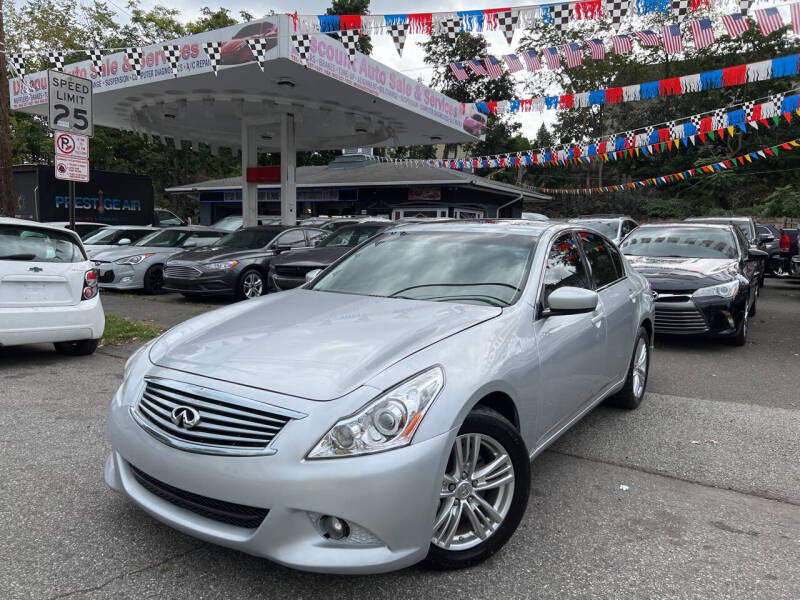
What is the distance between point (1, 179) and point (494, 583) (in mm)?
10940

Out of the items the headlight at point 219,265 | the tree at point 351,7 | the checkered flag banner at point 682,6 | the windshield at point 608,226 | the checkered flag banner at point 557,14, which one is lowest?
the headlight at point 219,265

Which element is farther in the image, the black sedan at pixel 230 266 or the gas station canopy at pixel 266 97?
the gas station canopy at pixel 266 97

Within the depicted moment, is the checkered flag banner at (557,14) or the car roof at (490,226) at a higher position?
the checkered flag banner at (557,14)

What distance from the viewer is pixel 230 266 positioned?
11.4 meters

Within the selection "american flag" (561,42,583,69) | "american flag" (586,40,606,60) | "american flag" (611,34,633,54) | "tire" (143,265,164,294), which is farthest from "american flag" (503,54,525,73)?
"tire" (143,265,164,294)

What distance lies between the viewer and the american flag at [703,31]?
11.2 meters

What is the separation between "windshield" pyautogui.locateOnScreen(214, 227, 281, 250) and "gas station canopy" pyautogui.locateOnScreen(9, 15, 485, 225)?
128 inches

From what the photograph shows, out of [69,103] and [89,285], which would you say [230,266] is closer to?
[69,103]

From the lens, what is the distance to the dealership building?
22.8m

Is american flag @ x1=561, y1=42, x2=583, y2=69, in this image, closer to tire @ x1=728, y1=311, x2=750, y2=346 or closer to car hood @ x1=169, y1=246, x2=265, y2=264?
tire @ x1=728, y1=311, x2=750, y2=346

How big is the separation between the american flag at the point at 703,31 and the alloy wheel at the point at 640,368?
8715 mm

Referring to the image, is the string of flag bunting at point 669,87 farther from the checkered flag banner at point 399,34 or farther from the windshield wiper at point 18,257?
the windshield wiper at point 18,257

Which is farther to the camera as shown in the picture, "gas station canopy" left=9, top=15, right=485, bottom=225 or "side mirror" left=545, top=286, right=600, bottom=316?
"gas station canopy" left=9, top=15, right=485, bottom=225

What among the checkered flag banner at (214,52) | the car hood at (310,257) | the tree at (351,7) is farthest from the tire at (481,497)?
the tree at (351,7)
